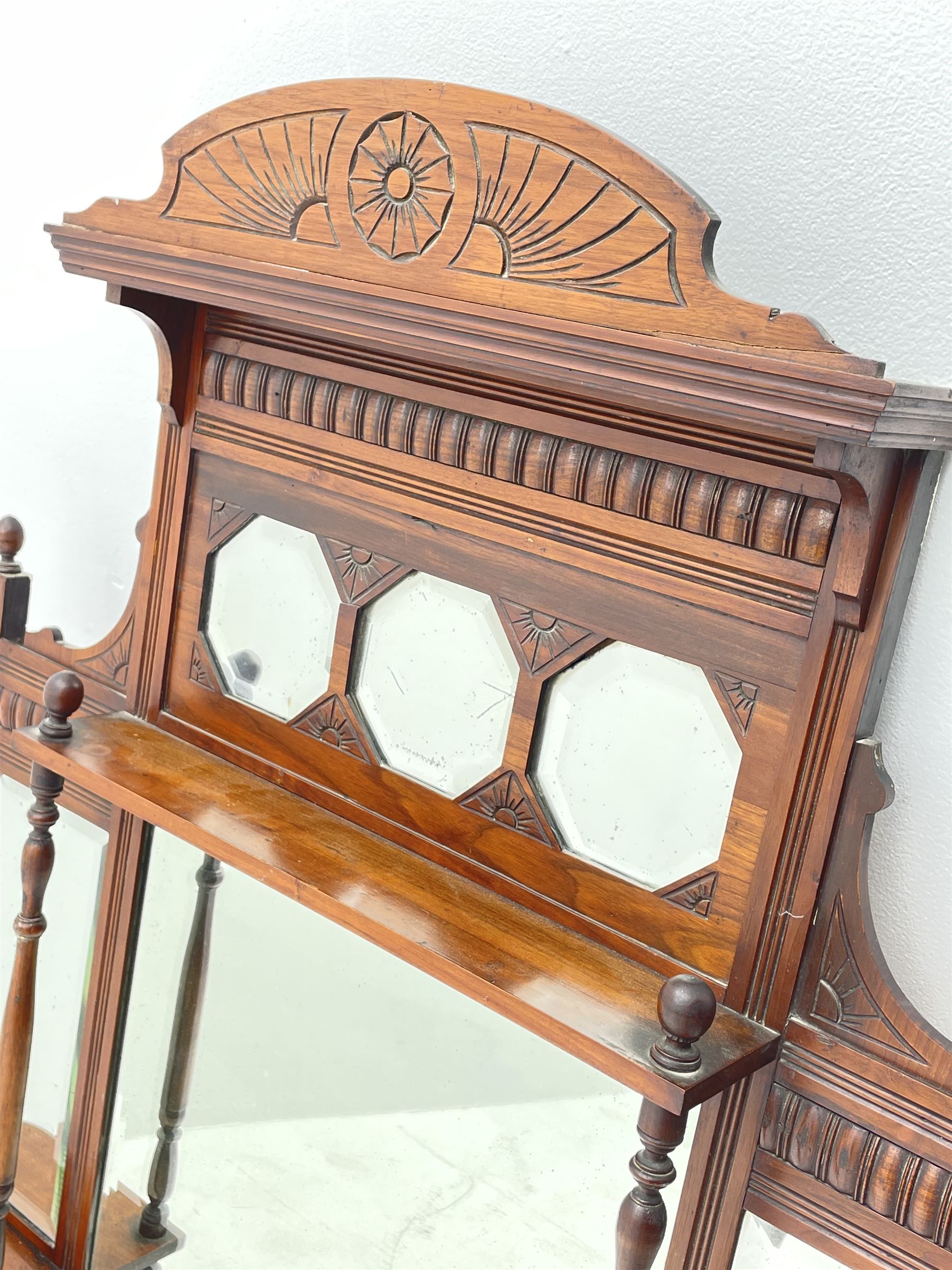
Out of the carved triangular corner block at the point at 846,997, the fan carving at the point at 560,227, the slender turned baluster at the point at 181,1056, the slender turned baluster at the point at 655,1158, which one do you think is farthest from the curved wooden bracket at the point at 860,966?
the slender turned baluster at the point at 181,1056

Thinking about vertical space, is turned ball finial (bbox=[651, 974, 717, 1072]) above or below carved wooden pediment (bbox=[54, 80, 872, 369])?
below

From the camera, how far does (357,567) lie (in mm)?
1043

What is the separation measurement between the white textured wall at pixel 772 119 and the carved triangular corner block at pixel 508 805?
0.83 feet

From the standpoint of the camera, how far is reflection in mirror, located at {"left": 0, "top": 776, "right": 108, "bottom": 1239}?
1292mm

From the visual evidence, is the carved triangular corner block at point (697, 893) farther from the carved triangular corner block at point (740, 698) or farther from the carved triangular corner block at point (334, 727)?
the carved triangular corner block at point (334, 727)

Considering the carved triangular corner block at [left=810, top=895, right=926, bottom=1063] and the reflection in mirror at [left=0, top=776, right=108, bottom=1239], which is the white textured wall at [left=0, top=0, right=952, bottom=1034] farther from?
the reflection in mirror at [left=0, top=776, right=108, bottom=1239]

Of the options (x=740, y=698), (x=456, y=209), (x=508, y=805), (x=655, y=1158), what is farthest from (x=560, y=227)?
(x=655, y=1158)

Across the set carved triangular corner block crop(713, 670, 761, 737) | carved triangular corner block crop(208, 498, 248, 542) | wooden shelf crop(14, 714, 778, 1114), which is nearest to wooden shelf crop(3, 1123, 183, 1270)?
wooden shelf crop(14, 714, 778, 1114)

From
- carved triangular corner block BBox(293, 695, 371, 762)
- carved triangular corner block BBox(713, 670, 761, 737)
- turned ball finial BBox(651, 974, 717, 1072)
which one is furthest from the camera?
carved triangular corner block BBox(293, 695, 371, 762)

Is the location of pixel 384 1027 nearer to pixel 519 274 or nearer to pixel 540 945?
pixel 540 945

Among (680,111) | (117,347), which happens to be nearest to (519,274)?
(680,111)

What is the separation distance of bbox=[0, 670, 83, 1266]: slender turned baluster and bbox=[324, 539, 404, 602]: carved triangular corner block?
0.25m

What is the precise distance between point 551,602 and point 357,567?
0.65 feet

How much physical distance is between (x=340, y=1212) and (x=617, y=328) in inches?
29.9
